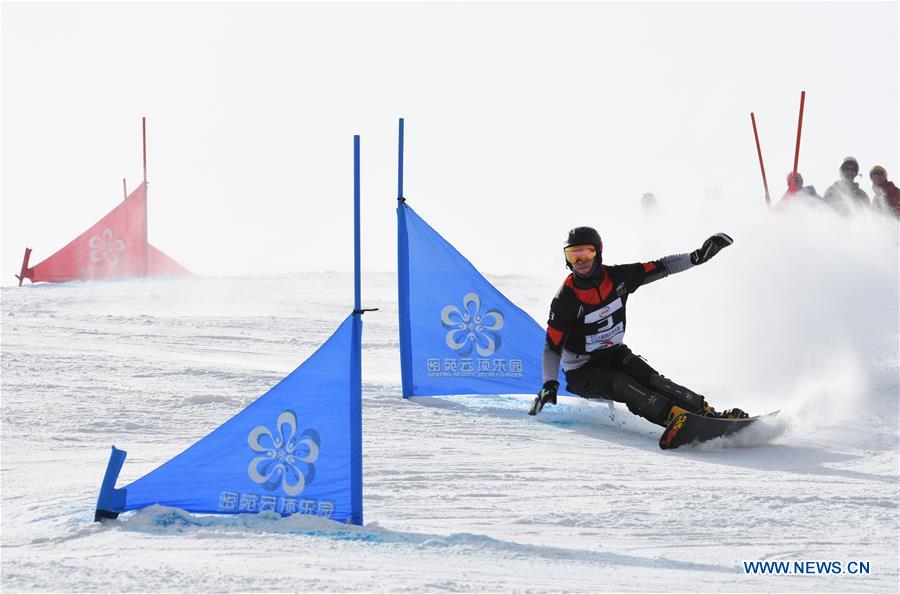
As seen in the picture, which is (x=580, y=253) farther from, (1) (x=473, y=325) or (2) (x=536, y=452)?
(1) (x=473, y=325)

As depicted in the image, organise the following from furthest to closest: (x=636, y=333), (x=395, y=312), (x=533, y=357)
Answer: (x=395, y=312) < (x=636, y=333) < (x=533, y=357)

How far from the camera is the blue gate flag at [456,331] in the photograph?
29.0 ft

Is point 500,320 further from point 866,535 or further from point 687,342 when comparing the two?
point 866,535

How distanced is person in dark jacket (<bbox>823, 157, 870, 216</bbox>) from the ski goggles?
5900 millimetres

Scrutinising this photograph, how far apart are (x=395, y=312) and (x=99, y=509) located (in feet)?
33.9

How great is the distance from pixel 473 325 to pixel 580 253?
164cm

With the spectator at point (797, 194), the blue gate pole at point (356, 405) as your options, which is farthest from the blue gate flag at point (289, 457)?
the spectator at point (797, 194)

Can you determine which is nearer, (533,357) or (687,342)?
(533,357)

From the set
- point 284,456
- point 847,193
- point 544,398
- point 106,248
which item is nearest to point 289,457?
point 284,456

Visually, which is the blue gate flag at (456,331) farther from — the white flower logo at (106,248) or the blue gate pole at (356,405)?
the white flower logo at (106,248)

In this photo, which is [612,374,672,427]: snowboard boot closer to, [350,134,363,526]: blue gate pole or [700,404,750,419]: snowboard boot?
[700,404,750,419]: snowboard boot

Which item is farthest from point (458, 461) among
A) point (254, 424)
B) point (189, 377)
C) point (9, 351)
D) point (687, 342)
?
point (9, 351)

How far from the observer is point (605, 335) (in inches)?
304

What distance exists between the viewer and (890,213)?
12469 mm
